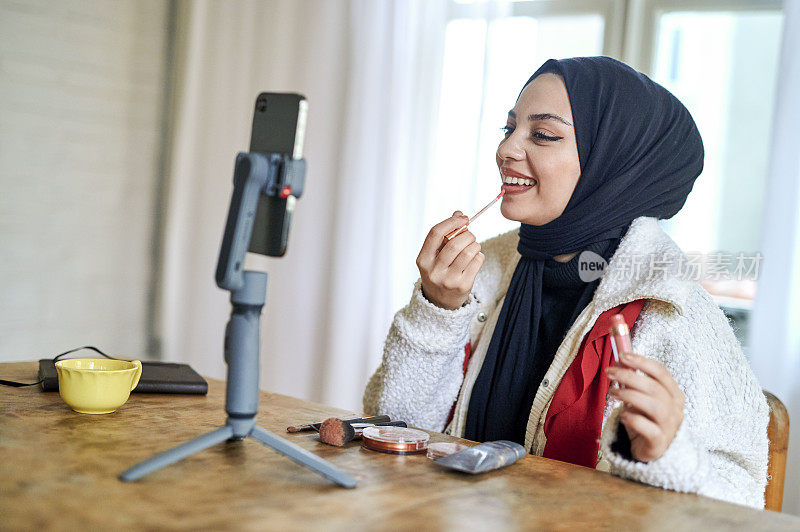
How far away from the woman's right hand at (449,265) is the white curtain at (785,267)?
1154 mm

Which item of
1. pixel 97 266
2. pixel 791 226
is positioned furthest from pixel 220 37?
pixel 791 226

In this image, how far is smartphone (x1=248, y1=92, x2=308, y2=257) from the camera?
81cm

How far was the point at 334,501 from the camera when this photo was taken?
29.4 inches

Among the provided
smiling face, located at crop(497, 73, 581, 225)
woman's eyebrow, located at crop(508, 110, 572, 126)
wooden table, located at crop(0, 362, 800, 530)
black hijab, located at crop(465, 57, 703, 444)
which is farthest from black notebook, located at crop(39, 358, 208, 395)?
woman's eyebrow, located at crop(508, 110, 572, 126)

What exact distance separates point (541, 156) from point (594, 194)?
123 mm

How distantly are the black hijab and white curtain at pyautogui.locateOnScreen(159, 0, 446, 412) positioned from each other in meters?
1.19

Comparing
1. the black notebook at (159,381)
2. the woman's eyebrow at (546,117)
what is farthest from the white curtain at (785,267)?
the black notebook at (159,381)

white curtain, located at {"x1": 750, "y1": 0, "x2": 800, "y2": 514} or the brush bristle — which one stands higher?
white curtain, located at {"x1": 750, "y1": 0, "x2": 800, "y2": 514}

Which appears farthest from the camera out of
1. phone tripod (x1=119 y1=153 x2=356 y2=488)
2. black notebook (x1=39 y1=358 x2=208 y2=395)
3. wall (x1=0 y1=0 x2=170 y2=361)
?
wall (x1=0 y1=0 x2=170 y2=361)

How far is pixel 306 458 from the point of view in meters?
0.82

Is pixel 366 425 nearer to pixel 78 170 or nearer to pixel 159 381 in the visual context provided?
pixel 159 381

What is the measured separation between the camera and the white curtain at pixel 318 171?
105 inches

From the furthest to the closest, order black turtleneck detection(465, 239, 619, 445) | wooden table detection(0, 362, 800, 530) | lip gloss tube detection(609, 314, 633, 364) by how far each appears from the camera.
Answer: black turtleneck detection(465, 239, 619, 445), lip gloss tube detection(609, 314, 633, 364), wooden table detection(0, 362, 800, 530)

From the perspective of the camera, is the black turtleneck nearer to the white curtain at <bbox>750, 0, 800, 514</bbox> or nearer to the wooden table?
the wooden table
